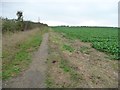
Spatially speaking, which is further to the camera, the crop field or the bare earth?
the crop field

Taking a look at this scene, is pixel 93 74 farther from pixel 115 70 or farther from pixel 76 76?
pixel 115 70

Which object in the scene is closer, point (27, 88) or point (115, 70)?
point (27, 88)

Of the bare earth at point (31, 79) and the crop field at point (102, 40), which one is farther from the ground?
the crop field at point (102, 40)

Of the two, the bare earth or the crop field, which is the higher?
the crop field

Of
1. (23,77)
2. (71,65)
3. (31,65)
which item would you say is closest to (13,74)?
A: (23,77)

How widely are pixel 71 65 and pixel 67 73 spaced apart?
60.9 inches

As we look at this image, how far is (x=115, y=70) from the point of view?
11766 mm

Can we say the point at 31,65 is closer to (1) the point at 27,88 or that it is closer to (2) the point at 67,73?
(2) the point at 67,73

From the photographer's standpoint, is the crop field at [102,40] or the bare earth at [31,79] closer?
the bare earth at [31,79]

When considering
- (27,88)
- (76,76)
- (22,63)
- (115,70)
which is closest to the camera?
(27,88)

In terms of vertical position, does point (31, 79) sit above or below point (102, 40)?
below

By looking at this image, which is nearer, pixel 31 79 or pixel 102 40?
pixel 31 79

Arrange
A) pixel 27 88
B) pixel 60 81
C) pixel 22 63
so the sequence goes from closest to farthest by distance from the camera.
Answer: pixel 27 88, pixel 60 81, pixel 22 63

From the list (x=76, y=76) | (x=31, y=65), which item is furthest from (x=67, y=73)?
(x=31, y=65)
